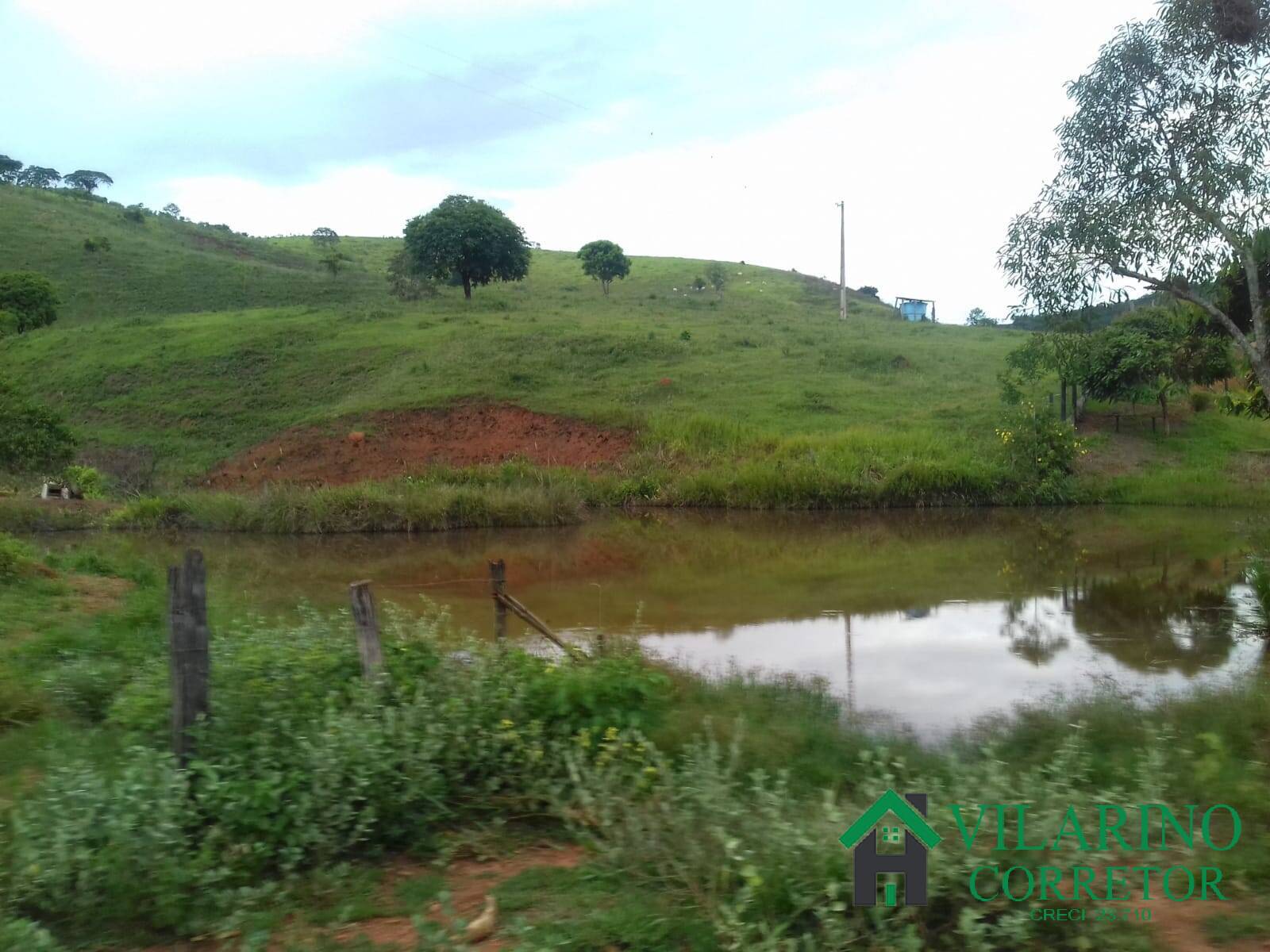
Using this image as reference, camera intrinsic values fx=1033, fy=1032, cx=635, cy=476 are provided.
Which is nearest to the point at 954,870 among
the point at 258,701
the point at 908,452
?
the point at 258,701

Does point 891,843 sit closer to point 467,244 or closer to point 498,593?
point 498,593

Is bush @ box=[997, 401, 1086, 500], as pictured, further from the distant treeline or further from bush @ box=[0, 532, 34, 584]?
bush @ box=[0, 532, 34, 584]

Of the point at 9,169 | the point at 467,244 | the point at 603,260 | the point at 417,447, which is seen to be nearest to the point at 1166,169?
the point at 417,447

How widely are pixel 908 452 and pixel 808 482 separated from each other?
10.7 ft

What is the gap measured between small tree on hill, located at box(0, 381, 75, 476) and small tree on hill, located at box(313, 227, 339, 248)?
5952 centimetres

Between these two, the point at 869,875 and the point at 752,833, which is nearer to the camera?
the point at 869,875

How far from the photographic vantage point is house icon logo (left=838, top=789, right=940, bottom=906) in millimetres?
4047

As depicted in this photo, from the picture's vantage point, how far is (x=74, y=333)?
1713 inches

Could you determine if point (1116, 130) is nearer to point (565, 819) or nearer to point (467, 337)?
point (565, 819)

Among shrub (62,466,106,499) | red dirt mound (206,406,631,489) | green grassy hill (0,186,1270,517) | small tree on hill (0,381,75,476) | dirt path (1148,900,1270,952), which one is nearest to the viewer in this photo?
dirt path (1148,900,1270,952)

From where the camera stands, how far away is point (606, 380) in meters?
35.8

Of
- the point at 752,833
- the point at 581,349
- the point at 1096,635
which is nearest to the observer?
the point at 752,833

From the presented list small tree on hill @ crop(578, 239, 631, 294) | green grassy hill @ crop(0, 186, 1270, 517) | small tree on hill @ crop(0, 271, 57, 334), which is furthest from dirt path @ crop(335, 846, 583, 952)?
small tree on hill @ crop(578, 239, 631, 294)

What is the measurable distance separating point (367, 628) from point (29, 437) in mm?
22279
